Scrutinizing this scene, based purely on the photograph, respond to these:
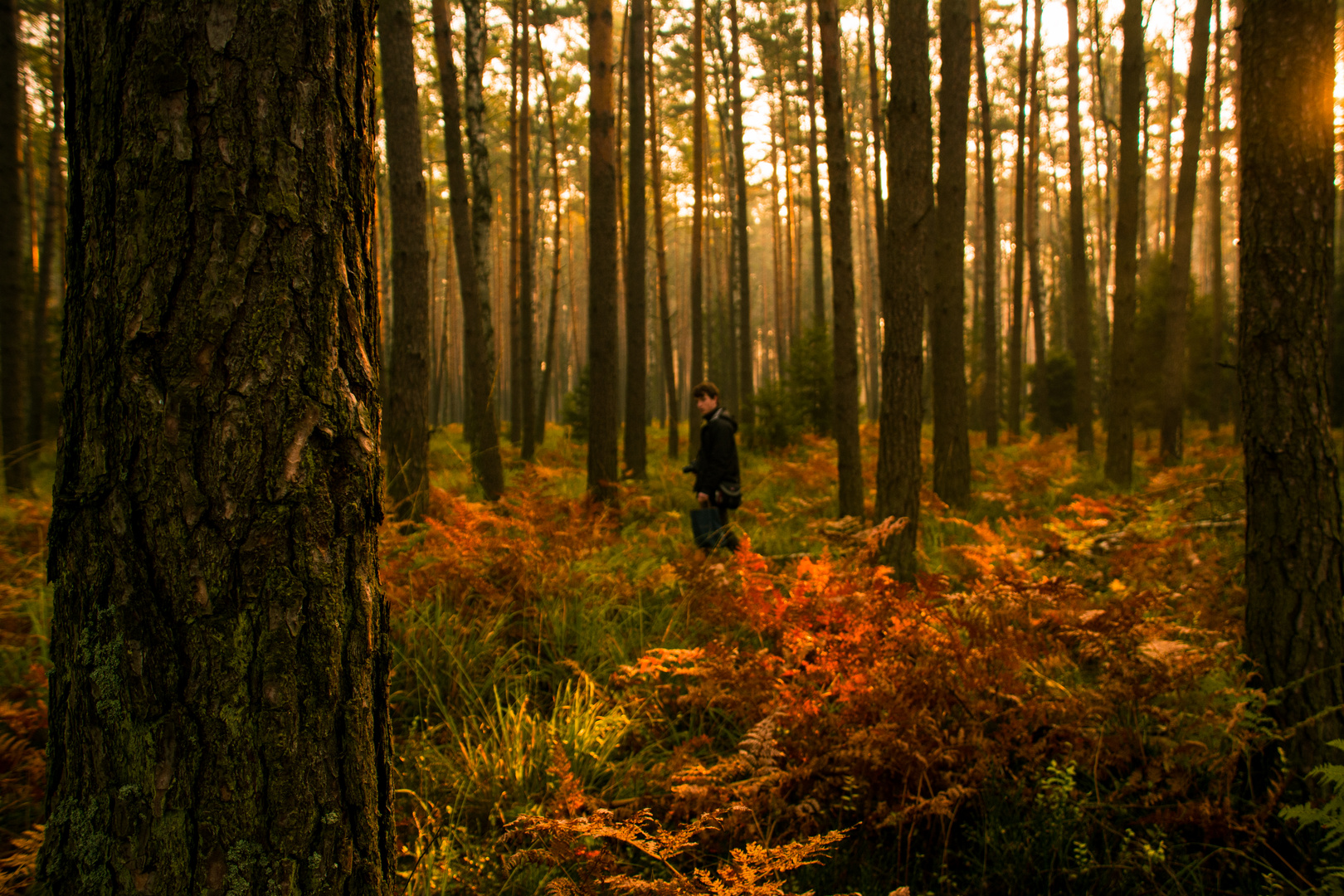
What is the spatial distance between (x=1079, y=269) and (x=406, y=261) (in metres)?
11.1

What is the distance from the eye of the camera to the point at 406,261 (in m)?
6.92

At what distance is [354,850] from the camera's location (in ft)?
4.36

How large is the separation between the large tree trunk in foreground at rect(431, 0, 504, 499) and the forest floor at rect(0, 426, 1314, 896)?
185 inches

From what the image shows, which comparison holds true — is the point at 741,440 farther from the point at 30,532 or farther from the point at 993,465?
the point at 30,532

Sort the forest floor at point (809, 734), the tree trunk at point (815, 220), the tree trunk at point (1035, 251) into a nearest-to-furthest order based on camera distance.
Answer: the forest floor at point (809, 734) → the tree trunk at point (1035, 251) → the tree trunk at point (815, 220)

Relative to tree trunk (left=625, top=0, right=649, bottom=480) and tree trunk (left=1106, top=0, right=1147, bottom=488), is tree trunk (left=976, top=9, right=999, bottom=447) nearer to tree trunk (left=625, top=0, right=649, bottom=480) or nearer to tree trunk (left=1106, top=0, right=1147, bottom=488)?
tree trunk (left=1106, top=0, right=1147, bottom=488)

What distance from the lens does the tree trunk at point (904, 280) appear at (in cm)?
539

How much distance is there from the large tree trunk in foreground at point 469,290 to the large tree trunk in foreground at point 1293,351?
23.7 feet

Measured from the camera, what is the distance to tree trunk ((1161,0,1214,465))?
36.2 ft

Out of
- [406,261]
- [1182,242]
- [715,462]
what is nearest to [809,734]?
[715,462]

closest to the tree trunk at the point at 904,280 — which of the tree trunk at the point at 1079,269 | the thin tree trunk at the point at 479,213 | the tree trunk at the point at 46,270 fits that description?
the thin tree trunk at the point at 479,213

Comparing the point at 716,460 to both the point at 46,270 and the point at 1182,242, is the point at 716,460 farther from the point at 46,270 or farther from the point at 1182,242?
the point at 46,270

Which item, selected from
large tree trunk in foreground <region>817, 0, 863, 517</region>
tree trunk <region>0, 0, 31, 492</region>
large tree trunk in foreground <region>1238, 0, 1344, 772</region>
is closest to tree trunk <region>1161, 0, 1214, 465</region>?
large tree trunk in foreground <region>817, 0, 863, 517</region>

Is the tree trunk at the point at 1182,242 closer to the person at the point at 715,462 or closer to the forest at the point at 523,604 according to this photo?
the forest at the point at 523,604
